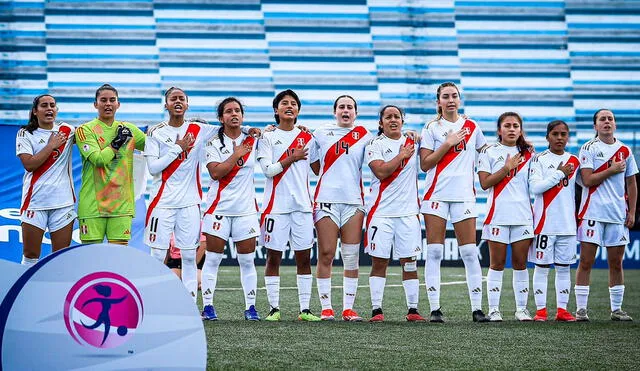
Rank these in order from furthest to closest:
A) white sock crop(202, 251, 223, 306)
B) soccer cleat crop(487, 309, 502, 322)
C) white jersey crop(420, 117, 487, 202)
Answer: soccer cleat crop(487, 309, 502, 322) < white jersey crop(420, 117, 487, 202) < white sock crop(202, 251, 223, 306)

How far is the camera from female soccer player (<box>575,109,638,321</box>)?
764 cm

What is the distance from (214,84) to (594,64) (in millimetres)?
7780

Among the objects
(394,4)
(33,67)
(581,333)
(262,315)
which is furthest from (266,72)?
(581,333)

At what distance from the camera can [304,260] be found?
7.14 metres

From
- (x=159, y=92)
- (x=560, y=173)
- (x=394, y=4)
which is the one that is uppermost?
(x=394, y=4)

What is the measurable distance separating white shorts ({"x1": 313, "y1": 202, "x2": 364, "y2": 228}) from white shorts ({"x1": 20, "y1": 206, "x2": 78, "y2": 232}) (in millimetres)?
1811

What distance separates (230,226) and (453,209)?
1.70 metres

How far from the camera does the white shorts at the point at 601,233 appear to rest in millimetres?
7656

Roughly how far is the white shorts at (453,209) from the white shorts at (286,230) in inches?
35.4

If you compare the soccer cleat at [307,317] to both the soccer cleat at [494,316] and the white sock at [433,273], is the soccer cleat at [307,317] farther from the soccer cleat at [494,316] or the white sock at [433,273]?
the soccer cleat at [494,316]

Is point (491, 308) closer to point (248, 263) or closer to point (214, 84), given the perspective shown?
point (248, 263)

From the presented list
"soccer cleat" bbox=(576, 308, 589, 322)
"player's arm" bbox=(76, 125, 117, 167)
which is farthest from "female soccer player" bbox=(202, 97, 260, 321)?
"soccer cleat" bbox=(576, 308, 589, 322)

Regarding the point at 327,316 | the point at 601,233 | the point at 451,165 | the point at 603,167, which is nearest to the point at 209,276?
the point at 327,316

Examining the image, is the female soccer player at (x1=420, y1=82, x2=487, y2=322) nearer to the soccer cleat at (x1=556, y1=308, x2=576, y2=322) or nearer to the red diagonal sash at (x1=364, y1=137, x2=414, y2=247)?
the red diagonal sash at (x1=364, y1=137, x2=414, y2=247)
